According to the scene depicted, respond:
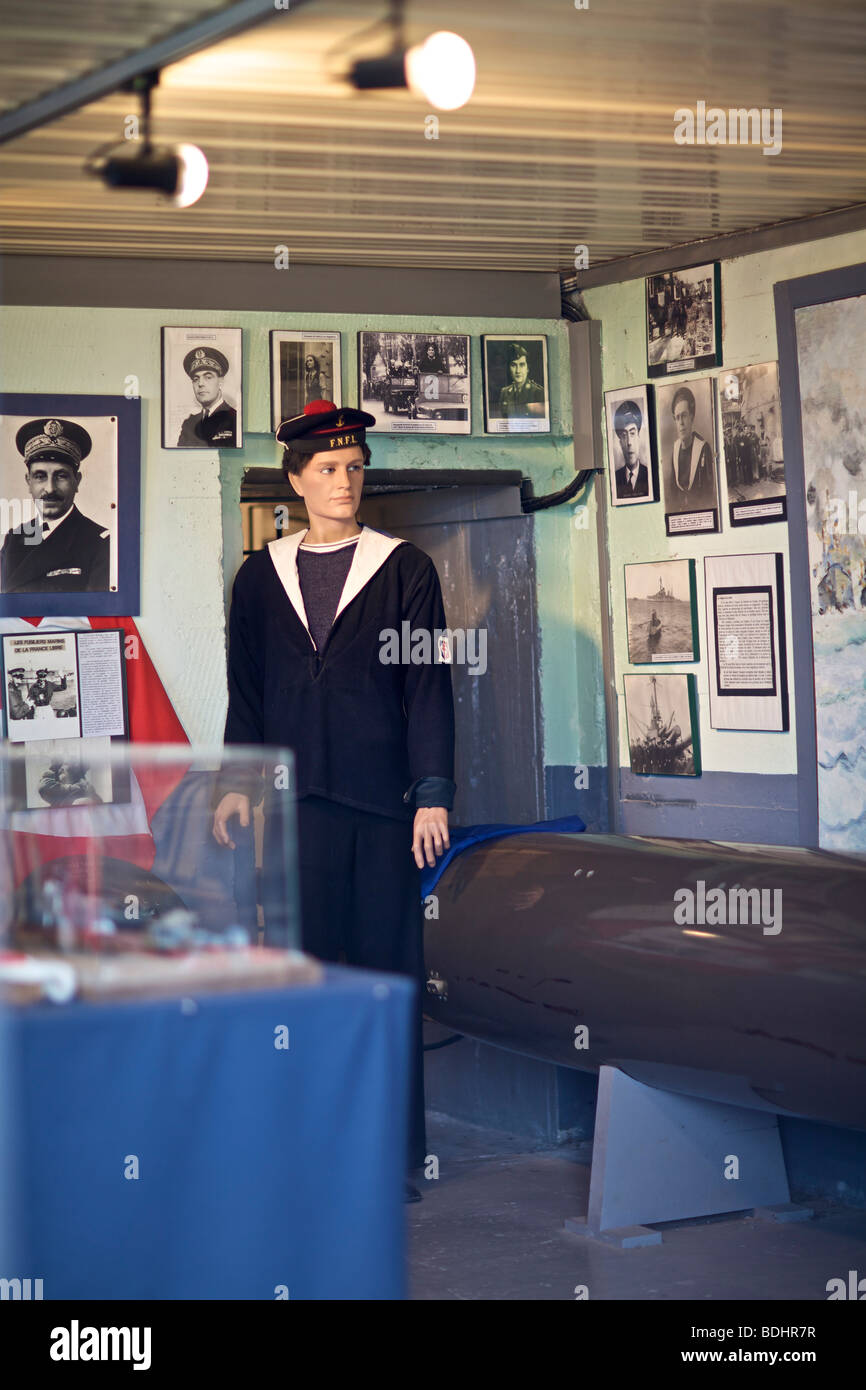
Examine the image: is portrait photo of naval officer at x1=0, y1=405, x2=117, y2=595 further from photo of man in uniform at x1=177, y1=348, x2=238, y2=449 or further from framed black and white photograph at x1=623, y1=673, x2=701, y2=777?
framed black and white photograph at x1=623, y1=673, x2=701, y2=777

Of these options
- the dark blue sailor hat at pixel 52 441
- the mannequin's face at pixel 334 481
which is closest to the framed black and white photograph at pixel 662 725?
the mannequin's face at pixel 334 481

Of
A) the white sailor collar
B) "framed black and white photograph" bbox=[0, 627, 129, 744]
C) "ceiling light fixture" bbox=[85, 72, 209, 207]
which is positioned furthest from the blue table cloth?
"framed black and white photograph" bbox=[0, 627, 129, 744]

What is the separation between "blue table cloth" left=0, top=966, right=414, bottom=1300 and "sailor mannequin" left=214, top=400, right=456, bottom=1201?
2103mm

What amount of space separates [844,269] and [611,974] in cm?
199

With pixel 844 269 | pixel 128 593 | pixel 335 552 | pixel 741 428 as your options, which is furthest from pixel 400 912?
pixel 844 269

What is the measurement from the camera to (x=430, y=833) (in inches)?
155

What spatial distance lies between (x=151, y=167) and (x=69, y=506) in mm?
1145

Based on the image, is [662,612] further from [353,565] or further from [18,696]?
[18,696]

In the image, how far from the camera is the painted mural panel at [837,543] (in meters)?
4.06

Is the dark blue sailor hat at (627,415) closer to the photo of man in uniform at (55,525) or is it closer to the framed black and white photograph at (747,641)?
the framed black and white photograph at (747,641)

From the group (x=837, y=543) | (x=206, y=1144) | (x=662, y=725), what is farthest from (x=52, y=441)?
(x=206, y=1144)

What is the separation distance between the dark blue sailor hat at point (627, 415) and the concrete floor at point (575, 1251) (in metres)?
2.26

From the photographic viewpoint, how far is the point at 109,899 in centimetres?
202
